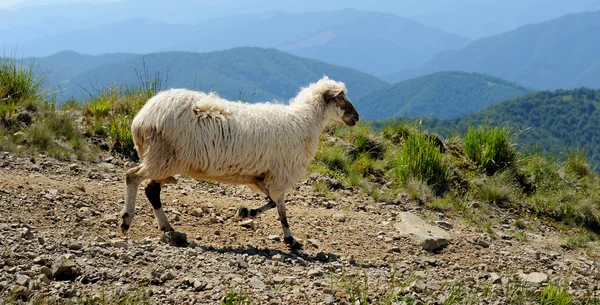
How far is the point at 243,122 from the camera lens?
7125 millimetres

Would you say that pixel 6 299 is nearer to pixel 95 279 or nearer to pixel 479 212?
pixel 95 279

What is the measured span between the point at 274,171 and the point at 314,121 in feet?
3.68

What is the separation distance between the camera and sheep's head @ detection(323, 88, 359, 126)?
8414mm

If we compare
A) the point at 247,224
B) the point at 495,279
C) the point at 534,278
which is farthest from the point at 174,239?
the point at 534,278

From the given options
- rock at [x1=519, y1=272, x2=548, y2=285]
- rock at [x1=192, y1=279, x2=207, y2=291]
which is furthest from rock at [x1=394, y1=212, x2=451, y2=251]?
rock at [x1=192, y1=279, x2=207, y2=291]

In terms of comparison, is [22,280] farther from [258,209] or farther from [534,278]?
[534,278]

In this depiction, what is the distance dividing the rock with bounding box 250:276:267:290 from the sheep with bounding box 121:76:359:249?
187 cm

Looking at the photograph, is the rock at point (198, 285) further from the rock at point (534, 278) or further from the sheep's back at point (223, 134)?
the rock at point (534, 278)

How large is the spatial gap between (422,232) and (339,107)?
217 cm

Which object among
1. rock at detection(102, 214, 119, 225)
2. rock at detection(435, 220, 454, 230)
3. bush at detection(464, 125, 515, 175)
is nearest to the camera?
rock at detection(102, 214, 119, 225)

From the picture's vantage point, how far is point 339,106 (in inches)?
333

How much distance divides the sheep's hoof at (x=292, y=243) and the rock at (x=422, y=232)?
6.13 ft

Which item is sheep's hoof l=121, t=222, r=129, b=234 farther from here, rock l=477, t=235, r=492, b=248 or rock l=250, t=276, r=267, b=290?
rock l=477, t=235, r=492, b=248

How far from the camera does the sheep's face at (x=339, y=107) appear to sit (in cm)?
841
